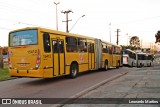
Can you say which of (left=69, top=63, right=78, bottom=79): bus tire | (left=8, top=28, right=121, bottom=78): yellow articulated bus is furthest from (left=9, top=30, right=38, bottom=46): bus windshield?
(left=69, top=63, right=78, bottom=79): bus tire

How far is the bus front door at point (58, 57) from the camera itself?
15820 mm

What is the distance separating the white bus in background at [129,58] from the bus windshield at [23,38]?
33804 mm

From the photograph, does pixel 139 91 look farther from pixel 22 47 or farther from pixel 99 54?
pixel 99 54

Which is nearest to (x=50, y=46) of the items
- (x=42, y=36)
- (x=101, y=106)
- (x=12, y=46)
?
(x=42, y=36)

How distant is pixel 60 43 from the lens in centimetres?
1670

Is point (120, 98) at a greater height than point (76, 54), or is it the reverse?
point (76, 54)

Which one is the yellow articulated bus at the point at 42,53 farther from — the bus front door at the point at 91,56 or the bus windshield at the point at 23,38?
the bus front door at the point at 91,56

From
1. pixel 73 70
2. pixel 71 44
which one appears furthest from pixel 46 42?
pixel 73 70

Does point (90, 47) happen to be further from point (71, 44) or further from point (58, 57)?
point (58, 57)

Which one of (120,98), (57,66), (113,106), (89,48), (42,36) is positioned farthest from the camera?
(89,48)

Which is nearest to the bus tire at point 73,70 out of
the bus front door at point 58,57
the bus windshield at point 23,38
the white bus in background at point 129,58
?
the bus front door at point 58,57

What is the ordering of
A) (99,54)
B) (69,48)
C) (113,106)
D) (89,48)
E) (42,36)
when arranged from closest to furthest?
(113,106) < (42,36) < (69,48) < (89,48) < (99,54)

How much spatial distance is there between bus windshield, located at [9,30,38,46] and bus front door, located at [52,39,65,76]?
1395mm

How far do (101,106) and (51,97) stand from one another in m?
3.14
